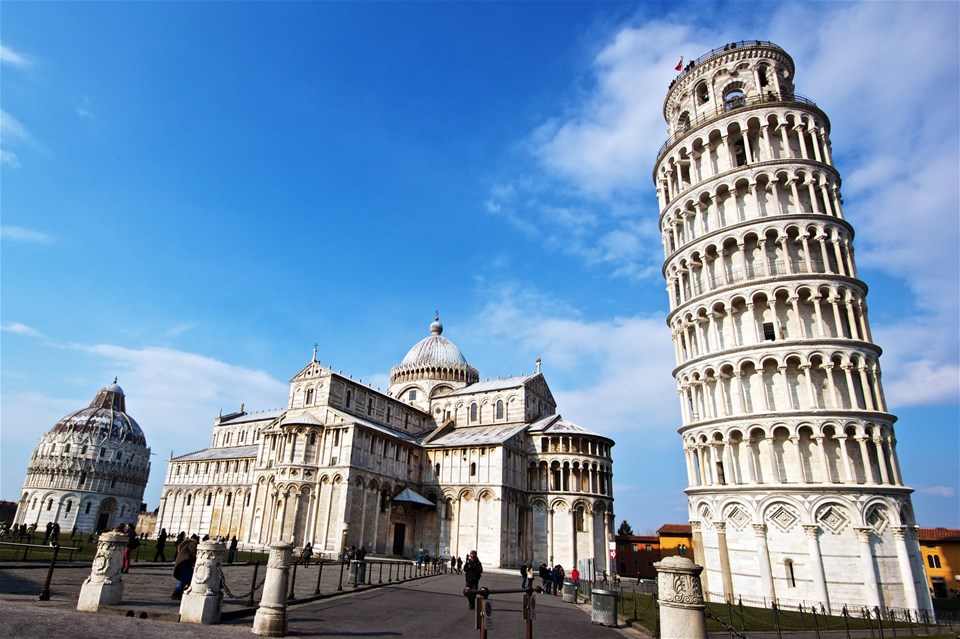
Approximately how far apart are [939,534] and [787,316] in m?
38.8

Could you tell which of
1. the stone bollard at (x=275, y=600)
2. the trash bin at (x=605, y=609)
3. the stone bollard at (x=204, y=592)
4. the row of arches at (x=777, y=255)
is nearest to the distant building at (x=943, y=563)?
the row of arches at (x=777, y=255)

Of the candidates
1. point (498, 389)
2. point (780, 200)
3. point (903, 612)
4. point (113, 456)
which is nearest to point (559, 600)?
point (903, 612)

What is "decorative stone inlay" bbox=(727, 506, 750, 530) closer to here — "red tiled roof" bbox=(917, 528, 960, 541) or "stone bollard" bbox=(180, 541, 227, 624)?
"stone bollard" bbox=(180, 541, 227, 624)

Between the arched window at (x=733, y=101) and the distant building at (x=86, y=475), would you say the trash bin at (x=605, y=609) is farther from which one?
the distant building at (x=86, y=475)

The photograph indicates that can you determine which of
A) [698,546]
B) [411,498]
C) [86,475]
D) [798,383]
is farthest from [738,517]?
[86,475]

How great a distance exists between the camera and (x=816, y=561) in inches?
906

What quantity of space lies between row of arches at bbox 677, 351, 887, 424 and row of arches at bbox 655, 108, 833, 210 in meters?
11.2

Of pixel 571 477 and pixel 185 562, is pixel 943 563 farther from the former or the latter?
pixel 185 562

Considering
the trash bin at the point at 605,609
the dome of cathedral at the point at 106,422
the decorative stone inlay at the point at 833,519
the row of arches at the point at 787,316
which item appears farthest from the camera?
the dome of cathedral at the point at 106,422

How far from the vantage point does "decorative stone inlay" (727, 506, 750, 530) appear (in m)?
25.4

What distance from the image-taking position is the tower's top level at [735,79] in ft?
107

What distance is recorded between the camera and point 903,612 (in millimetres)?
21766

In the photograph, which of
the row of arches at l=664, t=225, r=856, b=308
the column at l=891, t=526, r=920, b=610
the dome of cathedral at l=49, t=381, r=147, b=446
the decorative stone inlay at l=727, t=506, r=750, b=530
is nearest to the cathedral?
the decorative stone inlay at l=727, t=506, r=750, b=530

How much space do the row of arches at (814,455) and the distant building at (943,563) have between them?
29.9 metres
